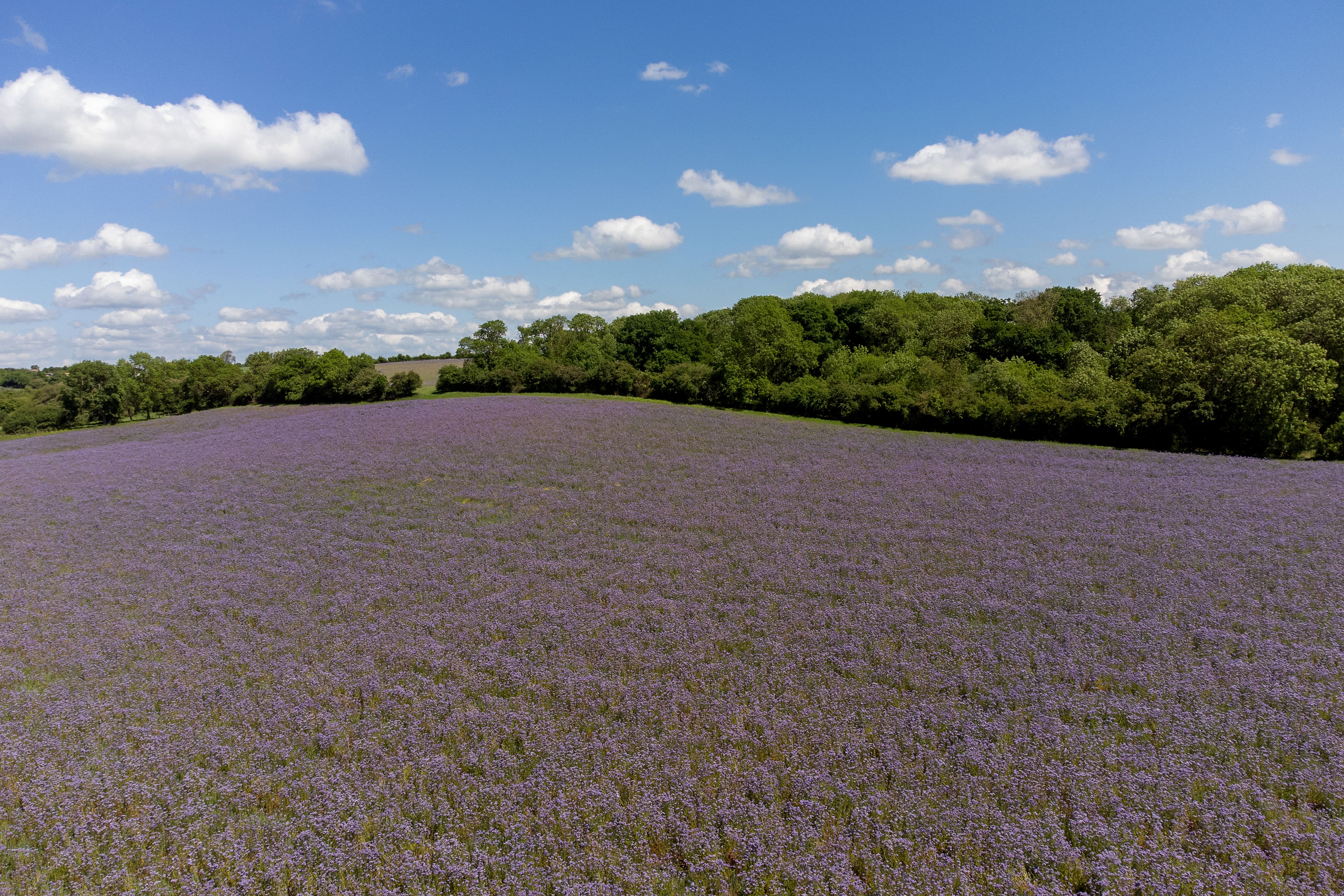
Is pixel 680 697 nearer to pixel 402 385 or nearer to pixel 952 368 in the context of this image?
pixel 952 368

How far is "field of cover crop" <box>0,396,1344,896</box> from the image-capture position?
6.45m

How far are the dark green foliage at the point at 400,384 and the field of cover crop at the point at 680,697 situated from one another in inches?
1356

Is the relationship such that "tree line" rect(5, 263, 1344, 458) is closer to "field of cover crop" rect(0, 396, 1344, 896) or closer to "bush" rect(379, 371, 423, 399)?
"bush" rect(379, 371, 423, 399)

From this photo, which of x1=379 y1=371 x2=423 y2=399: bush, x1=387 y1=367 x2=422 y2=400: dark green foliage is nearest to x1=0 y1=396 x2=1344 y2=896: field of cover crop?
x1=387 y1=367 x2=422 y2=400: dark green foliage

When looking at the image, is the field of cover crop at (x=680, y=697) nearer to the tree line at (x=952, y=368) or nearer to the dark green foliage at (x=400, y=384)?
the tree line at (x=952, y=368)

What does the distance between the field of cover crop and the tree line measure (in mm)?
9730

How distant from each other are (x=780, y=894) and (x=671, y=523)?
11.5 meters

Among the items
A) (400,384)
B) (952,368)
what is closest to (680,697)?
(952,368)

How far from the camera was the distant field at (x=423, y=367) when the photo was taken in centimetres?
6034

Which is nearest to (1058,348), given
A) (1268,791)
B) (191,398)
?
(1268,791)

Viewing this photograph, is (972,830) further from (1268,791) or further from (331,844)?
(331,844)

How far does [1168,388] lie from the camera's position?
91.6ft

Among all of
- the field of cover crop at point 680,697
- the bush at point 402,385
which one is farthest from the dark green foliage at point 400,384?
the field of cover crop at point 680,697

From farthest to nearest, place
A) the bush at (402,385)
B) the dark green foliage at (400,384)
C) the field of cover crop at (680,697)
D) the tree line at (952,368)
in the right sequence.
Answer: the bush at (402,385) < the dark green foliage at (400,384) < the tree line at (952,368) < the field of cover crop at (680,697)
